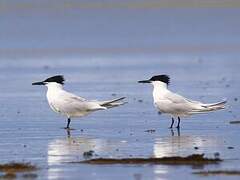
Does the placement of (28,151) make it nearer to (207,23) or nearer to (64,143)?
(64,143)

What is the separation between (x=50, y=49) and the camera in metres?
36.6

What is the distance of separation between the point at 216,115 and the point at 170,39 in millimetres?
20672

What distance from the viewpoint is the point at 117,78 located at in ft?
85.1

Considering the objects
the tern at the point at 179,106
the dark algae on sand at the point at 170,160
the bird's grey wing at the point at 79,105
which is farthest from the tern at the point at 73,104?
the dark algae on sand at the point at 170,160

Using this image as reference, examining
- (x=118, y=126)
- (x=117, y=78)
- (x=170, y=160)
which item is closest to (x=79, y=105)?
(x=118, y=126)

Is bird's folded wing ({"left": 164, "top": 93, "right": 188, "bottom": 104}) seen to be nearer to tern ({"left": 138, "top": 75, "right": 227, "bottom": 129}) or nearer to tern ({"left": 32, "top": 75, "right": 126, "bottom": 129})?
tern ({"left": 138, "top": 75, "right": 227, "bottom": 129})

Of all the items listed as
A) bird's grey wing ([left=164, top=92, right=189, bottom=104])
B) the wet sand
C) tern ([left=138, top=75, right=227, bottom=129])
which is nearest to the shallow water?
the wet sand

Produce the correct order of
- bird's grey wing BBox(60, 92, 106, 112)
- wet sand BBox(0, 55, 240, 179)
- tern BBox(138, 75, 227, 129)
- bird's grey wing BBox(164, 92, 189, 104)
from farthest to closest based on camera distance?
bird's grey wing BBox(60, 92, 106, 112) → bird's grey wing BBox(164, 92, 189, 104) → tern BBox(138, 75, 227, 129) → wet sand BBox(0, 55, 240, 179)

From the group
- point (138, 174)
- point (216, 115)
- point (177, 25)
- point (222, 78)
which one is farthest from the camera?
point (177, 25)

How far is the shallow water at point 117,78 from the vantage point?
14320 mm

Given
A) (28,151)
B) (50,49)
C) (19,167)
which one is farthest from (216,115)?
(50,49)

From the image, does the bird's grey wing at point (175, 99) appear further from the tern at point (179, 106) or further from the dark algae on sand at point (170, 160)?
the dark algae on sand at point (170, 160)

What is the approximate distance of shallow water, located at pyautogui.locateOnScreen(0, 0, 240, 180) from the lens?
1432 cm

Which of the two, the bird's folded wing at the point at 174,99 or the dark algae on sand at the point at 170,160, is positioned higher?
the bird's folded wing at the point at 174,99
